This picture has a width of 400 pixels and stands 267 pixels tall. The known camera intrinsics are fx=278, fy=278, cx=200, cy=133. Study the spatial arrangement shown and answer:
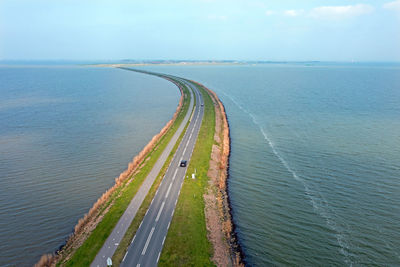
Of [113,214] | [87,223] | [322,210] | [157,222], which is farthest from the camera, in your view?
[322,210]

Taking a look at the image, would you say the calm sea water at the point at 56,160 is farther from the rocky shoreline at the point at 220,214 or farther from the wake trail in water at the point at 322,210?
the wake trail in water at the point at 322,210

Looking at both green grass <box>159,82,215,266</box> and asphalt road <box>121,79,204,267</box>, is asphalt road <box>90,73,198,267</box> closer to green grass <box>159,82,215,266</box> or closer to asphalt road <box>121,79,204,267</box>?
asphalt road <box>121,79,204,267</box>

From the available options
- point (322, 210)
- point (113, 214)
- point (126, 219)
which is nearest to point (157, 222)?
point (126, 219)

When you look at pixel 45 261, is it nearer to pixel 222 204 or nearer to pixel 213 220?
pixel 213 220

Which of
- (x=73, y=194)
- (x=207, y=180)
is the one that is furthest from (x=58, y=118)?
(x=207, y=180)

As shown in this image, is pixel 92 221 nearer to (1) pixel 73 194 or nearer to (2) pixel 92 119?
(1) pixel 73 194

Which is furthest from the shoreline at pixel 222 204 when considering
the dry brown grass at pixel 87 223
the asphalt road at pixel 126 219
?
the dry brown grass at pixel 87 223
